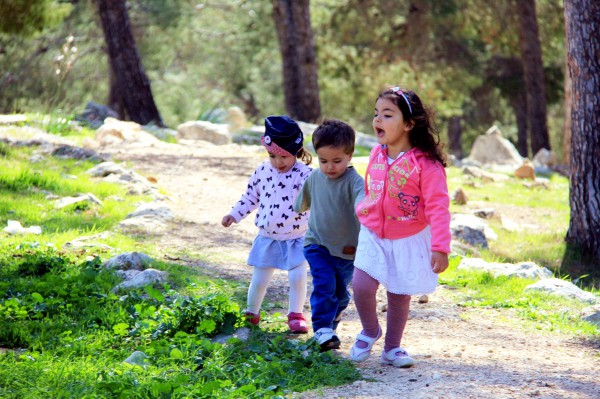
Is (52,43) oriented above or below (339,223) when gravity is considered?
above

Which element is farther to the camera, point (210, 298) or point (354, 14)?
point (354, 14)

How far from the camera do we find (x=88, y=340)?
13.6 ft

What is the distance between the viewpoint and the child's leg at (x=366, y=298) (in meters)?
3.90

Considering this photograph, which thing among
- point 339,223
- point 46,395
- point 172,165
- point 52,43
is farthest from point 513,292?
point 52,43

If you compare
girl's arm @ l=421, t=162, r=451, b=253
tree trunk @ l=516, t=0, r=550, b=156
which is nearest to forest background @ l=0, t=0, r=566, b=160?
tree trunk @ l=516, t=0, r=550, b=156

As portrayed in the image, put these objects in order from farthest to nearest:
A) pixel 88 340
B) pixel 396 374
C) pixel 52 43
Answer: pixel 52 43 < pixel 88 340 < pixel 396 374

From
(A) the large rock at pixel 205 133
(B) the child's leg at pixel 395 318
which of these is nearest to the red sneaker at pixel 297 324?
(B) the child's leg at pixel 395 318

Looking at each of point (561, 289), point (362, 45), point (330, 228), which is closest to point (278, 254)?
point (330, 228)

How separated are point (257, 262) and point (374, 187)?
0.90m

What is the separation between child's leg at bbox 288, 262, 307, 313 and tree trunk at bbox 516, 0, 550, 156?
50.7ft

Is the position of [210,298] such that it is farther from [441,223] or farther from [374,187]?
[441,223]

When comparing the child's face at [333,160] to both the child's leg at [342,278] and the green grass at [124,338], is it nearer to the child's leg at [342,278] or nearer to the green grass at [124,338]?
the child's leg at [342,278]

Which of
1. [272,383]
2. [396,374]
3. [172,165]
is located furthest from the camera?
[172,165]

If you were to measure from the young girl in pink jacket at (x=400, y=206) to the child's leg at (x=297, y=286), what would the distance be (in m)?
0.55
